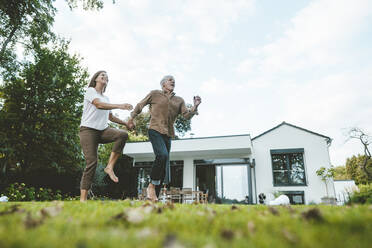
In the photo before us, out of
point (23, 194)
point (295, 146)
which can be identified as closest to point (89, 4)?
point (23, 194)

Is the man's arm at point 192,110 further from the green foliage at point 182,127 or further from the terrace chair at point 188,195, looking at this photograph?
the green foliage at point 182,127

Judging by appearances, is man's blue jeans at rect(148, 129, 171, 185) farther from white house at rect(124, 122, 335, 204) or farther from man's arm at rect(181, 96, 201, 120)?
white house at rect(124, 122, 335, 204)

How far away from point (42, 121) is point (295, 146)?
13.3m

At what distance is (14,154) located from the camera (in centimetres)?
903

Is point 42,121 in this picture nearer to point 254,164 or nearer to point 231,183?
point 231,183

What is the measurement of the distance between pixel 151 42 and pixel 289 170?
1173 cm

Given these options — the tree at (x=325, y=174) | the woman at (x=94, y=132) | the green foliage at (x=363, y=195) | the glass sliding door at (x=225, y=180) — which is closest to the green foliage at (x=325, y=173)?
the tree at (x=325, y=174)

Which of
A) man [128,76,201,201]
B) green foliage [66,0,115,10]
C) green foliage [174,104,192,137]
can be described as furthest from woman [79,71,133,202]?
green foliage [174,104,192,137]

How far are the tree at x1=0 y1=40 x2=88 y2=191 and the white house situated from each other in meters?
4.25

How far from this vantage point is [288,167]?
42.2 ft

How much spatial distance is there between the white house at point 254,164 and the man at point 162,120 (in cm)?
900

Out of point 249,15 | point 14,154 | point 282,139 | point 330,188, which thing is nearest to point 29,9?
point 14,154

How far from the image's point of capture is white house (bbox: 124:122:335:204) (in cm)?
1237

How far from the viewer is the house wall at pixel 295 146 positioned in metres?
12.1
